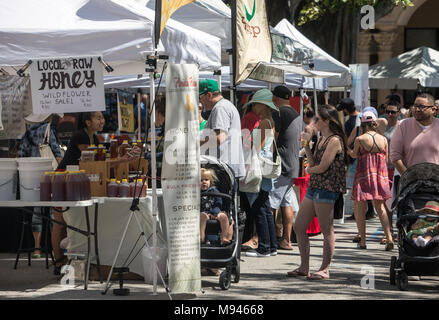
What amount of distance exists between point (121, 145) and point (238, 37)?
168 cm

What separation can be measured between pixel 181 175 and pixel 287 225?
11.7 ft

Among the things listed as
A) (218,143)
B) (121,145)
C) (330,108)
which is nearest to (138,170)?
(121,145)

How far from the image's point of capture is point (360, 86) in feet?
A: 50.6

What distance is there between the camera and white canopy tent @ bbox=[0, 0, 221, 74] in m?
7.45

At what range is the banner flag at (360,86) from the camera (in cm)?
1527

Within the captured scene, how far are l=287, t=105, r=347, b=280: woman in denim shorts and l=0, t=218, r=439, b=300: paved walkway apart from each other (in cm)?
46

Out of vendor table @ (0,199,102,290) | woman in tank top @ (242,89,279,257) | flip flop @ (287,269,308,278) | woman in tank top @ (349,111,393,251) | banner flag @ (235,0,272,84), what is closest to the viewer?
vendor table @ (0,199,102,290)

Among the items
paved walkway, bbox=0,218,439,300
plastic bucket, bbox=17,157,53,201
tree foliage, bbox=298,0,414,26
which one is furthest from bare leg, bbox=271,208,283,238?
tree foliage, bbox=298,0,414,26

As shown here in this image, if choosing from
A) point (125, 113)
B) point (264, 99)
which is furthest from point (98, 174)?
point (125, 113)

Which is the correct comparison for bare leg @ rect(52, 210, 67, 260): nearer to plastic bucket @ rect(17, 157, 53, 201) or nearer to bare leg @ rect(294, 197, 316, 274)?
plastic bucket @ rect(17, 157, 53, 201)

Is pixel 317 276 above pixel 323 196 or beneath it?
beneath

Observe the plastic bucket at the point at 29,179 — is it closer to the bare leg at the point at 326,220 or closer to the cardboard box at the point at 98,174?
the cardboard box at the point at 98,174

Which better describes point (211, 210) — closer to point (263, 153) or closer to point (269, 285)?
point (269, 285)
